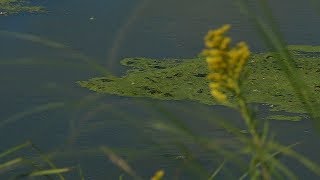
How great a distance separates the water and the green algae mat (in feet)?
0.43

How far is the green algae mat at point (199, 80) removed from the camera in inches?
190

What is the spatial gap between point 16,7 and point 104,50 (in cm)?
165

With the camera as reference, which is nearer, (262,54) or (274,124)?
(274,124)

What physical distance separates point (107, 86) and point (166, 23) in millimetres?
1369

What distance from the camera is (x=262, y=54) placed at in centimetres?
562

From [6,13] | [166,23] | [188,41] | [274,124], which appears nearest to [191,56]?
[188,41]

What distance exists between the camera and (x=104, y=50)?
5496 millimetres

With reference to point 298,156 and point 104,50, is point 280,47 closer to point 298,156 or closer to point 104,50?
point 298,156

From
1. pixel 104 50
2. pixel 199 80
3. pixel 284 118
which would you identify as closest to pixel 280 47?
pixel 284 118

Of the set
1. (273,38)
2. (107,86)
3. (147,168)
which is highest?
(273,38)

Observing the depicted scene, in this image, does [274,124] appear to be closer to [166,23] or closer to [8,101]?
[8,101]

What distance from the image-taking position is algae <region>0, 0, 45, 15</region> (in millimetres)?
6647

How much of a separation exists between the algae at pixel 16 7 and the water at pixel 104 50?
0.47ft

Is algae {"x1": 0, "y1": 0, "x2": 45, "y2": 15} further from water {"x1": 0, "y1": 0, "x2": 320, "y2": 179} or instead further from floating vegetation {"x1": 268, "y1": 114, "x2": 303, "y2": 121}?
floating vegetation {"x1": 268, "y1": 114, "x2": 303, "y2": 121}
